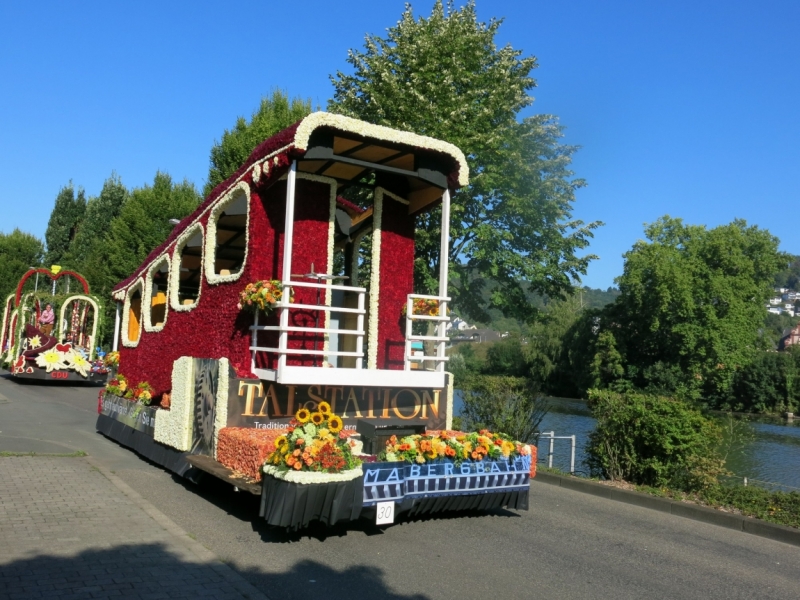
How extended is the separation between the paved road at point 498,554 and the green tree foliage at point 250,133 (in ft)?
70.7

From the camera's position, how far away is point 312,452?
619cm

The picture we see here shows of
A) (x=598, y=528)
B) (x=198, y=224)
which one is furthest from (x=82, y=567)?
(x=198, y=224)

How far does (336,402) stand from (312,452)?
7.85ft

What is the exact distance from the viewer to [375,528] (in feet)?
24.1

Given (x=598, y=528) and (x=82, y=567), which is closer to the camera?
(x=82, y=567)

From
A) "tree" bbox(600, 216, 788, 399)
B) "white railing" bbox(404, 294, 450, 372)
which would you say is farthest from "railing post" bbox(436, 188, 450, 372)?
"tree" bbox(600, 216, 788, 399)

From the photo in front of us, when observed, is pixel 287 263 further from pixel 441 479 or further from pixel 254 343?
pixel 441 479

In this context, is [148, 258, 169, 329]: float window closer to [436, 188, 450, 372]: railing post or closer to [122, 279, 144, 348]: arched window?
[122, 279, 144, 348]: arched window

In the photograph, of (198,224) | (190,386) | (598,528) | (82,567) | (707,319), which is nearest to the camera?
(82,567)

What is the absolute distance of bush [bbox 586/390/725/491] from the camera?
1011 cm

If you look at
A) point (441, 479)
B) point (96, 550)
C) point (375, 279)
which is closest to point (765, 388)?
point (375, 279)

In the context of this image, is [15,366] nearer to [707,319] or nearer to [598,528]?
[598,528]

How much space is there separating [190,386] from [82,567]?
12.3 ft

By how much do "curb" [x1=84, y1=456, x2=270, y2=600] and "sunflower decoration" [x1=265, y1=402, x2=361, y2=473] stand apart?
88cm
